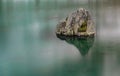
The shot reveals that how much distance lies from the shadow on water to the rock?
0.26 ft

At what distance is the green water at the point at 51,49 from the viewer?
10.7ft

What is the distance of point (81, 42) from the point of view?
4301mm

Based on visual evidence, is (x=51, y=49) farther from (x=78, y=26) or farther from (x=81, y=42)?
(x=78, y=26)

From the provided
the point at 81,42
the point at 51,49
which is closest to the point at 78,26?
the point at 81,42

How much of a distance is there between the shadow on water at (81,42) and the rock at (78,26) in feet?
0.26

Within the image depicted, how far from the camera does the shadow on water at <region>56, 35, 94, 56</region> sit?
4060 millimetres

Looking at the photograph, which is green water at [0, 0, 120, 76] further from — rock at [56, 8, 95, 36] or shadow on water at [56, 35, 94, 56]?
rock at [56, 8, 95, 36]

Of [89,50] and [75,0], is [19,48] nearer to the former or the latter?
[89,50]

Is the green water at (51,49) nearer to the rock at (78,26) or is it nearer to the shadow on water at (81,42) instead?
the shadow on water at (81,42)

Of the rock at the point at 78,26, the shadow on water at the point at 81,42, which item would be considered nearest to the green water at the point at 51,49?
the shadow on water at the point at 81,42

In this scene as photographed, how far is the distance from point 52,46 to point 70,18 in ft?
2.12

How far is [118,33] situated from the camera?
193 inches

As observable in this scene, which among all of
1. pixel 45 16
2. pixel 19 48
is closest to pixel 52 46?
pixel 19 48

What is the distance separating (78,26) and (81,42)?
0.29 m
